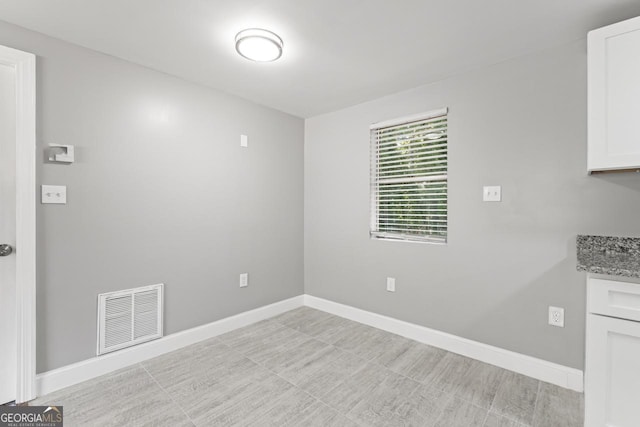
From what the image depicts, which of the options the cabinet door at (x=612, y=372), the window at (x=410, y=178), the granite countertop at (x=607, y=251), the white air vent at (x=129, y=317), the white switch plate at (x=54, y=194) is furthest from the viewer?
the window at (x=410, y=178)

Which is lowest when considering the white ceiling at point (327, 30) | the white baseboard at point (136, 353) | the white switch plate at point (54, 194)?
the white baseboard at point (136, 353)

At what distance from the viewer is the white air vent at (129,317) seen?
2170mm

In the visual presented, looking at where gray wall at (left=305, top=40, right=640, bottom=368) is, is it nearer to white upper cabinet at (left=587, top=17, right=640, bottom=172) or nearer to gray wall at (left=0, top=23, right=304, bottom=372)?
white upper cabinet at (left=587, top=17, right=640, bottom=172)

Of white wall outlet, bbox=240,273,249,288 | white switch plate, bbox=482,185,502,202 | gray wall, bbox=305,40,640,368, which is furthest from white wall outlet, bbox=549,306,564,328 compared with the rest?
white wall outlet, bbox=240,273,249,288

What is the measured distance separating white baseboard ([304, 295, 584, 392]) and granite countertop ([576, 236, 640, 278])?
2.64 ft

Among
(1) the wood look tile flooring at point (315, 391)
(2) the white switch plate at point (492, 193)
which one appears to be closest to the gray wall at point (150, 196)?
(1) the wood look tile flooring at point (315, 391)

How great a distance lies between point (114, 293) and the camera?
7.29ft

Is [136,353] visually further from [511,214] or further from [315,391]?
[511,214]

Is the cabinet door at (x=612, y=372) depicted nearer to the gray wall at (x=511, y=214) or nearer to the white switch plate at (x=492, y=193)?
the gray wall at (x=511, y=214)

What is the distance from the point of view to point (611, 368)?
1.35 metres

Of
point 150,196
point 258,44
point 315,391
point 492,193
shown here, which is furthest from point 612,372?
point 150,196

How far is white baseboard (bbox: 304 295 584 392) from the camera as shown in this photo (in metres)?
2.00

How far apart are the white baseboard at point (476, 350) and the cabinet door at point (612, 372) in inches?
27.4

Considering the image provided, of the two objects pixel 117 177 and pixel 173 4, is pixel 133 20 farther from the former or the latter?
pixel 117 177
